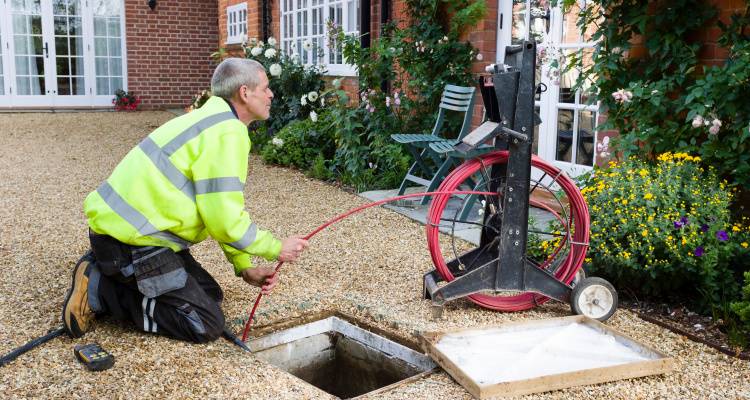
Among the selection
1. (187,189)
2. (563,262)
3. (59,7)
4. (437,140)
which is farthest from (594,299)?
(59,7)

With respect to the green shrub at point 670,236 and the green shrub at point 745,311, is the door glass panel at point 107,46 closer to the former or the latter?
the green shrub at point 670,236

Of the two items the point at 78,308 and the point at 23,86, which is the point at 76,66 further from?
the point at 78,308

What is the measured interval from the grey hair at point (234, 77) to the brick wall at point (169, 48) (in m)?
12.7

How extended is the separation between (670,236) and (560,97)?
2500 mm

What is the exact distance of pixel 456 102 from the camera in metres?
6.34

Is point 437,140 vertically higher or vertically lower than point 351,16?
lower

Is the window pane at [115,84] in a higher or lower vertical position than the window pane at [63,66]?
lower

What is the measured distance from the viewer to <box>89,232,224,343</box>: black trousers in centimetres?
314

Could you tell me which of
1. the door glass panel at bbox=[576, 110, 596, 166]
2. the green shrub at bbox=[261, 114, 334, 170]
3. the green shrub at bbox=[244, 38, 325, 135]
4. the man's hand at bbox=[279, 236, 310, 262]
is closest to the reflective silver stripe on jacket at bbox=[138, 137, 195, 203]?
the man's hand at bbox=[279, 236, 310, 262]

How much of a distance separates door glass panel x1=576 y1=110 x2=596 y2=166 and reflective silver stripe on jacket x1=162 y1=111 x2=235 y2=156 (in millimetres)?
3456

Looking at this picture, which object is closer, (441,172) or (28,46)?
(441,172)

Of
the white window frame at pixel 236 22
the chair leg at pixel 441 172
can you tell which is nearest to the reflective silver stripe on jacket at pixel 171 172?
the chair leg at pixel 441 172

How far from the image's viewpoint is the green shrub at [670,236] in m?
3.63

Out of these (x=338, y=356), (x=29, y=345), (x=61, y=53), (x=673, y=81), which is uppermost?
(x=61, y=53)
